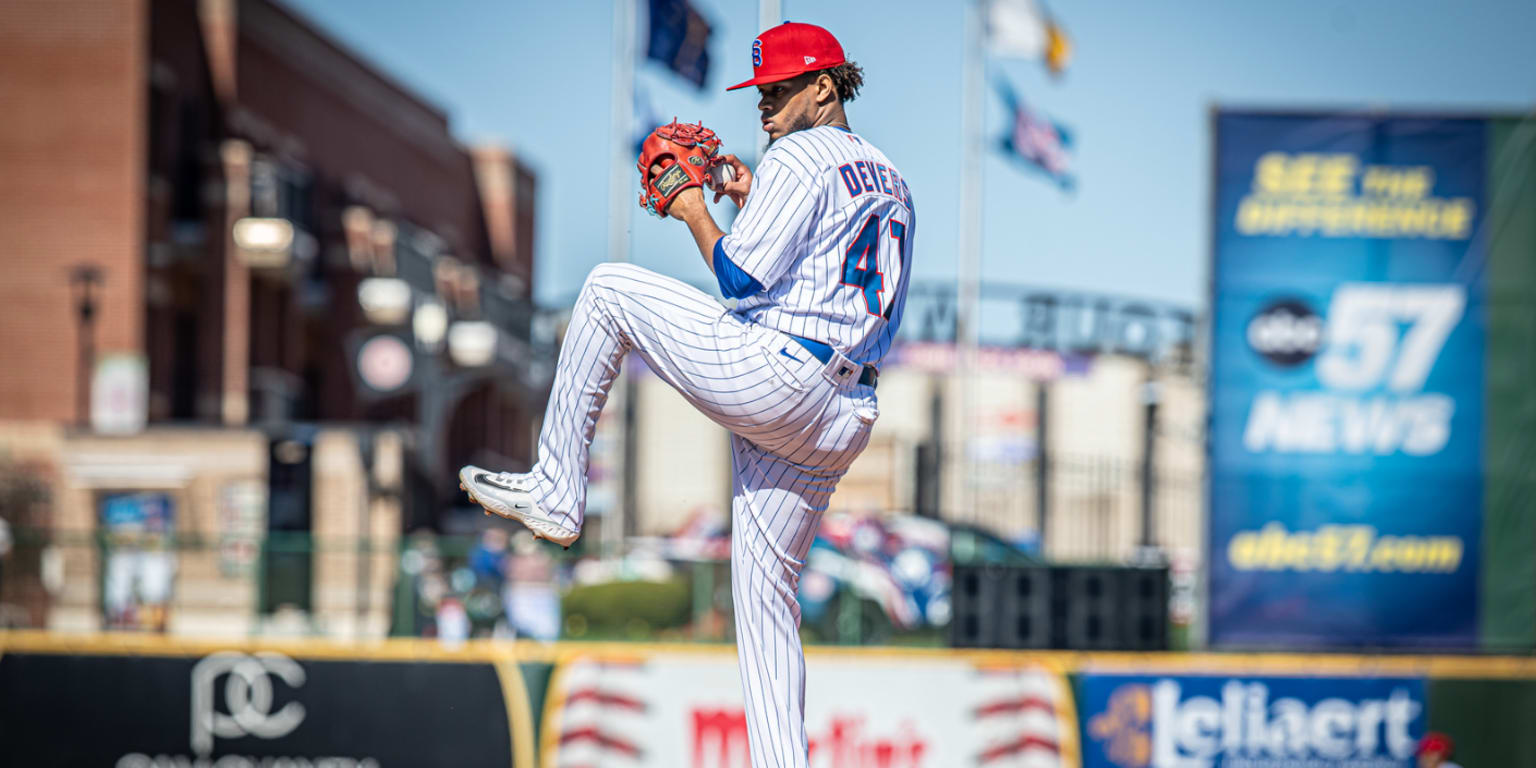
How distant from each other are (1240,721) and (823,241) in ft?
20.6

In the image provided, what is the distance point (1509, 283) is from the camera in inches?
387

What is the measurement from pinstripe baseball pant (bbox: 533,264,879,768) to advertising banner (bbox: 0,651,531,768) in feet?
17.8

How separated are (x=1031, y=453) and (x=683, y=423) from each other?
7772mm

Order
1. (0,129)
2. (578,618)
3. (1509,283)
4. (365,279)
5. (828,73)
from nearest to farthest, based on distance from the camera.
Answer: (828,73) < (1509,283) < (578,618) < (0,129) < (365,279)

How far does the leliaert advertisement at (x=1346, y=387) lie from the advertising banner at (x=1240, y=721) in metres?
0.99

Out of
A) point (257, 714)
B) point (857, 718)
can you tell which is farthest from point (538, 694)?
point (857, 718)

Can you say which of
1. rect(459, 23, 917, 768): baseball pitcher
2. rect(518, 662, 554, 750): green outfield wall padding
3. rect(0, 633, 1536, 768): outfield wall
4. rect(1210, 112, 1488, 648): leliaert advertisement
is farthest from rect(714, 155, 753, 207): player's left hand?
rect(1210, 112, 1488, 648): leliaert advertisement

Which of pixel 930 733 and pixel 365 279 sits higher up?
pixel 365 279

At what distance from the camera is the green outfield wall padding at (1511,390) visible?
9828 millimetres

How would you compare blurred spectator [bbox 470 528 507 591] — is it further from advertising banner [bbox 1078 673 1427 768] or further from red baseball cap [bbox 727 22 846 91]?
red baseball cap [bbox 727 22 846 91]

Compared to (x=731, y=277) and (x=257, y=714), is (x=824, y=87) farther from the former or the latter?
(x=257, y=714)

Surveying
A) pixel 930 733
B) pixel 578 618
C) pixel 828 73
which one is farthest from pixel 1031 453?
pixel 828 73

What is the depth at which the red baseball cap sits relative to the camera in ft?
12.2

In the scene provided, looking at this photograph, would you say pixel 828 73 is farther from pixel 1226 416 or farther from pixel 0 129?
pixel 0 129
